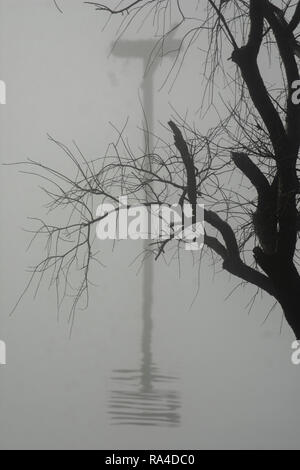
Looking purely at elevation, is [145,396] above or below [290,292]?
below

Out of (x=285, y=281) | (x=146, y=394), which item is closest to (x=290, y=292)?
(x=285, y=281)

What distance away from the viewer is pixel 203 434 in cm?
315

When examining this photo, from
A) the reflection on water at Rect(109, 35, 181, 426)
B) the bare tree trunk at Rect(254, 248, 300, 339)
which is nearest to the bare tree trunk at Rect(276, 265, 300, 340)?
the bare tree trunk at Rect(254, 248, 300, 339)

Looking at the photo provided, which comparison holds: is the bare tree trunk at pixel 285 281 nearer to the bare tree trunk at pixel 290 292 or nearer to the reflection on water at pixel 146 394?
the bare tree trunk at pixel 290 292

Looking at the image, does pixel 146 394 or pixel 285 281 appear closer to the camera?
pixel 285 281

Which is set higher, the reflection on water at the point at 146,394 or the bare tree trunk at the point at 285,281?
the bare tree trunk at the point at 285,281

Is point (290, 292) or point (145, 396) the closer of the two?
point (290, 292)

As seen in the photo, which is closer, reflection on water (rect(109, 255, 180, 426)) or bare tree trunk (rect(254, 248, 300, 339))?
bare tree trunk (rect(254, 248, 300, 339))

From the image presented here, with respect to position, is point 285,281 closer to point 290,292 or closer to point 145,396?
point 290,292

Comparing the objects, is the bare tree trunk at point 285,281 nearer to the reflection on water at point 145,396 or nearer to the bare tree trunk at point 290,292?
the bare tree trunk at point 290,292

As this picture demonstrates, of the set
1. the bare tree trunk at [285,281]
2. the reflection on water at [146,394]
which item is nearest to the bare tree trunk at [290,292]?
the bare tree trunk at [285,281]

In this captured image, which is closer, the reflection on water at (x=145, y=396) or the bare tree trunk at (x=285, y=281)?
the bare tree trunk at (x=285, y=281)

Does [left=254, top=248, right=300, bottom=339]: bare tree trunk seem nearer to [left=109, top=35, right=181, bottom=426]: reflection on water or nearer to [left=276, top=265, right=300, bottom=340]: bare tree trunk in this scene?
[left=276, top=265, right=300, bottom=340]: bare tree trunk

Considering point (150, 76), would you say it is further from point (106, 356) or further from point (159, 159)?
point (159, 159)
